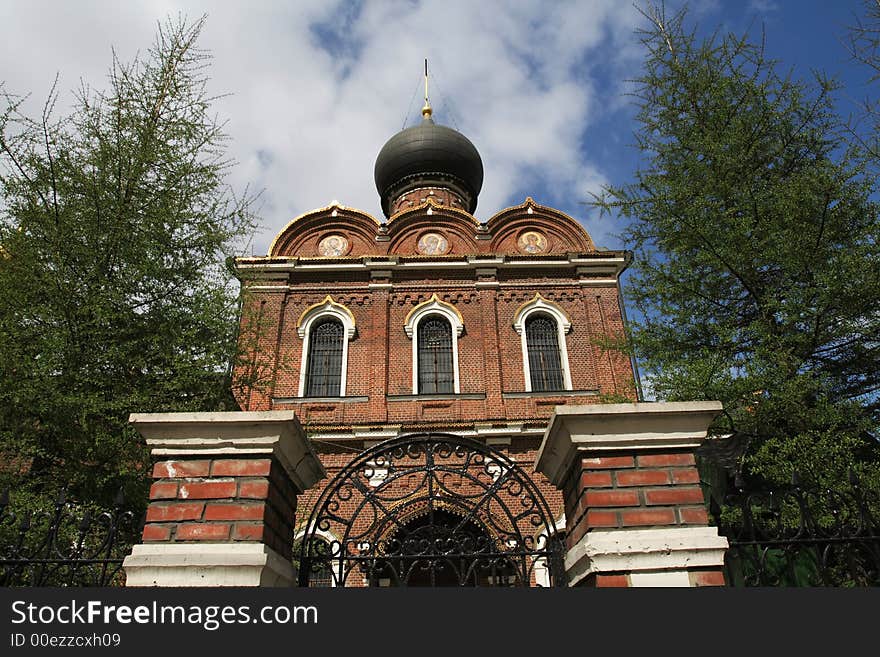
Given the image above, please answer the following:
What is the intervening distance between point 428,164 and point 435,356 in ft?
28.2

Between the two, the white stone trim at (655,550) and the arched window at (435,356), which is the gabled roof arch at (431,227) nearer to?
the arched window at (435,356)

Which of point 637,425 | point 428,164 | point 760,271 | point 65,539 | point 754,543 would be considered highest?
point 428,164

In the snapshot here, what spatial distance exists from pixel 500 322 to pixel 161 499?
11.5 m

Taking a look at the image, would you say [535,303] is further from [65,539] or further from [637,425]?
[637,425]

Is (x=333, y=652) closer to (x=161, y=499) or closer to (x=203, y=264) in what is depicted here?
(x=161, y=499)

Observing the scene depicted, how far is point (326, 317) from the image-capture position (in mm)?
14031

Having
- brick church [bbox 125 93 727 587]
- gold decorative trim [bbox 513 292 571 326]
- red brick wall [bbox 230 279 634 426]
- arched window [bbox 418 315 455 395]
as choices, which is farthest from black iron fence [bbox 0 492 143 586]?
gold decorative trim [bbox 513 292 571 326]

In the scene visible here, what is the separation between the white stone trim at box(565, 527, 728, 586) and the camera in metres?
2.64

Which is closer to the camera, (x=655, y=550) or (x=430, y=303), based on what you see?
(x=655, y=550)

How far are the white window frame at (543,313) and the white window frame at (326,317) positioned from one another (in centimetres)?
364

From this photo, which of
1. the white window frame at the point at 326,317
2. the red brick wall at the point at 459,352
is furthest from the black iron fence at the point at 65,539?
the white window frame at the point at 326,317

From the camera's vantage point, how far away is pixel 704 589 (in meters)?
2.13

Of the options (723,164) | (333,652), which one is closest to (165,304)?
(333,652)

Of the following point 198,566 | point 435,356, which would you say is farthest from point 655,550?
point 435,356
